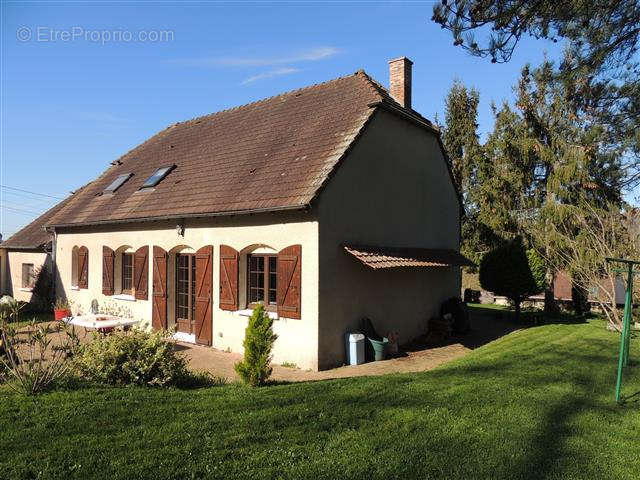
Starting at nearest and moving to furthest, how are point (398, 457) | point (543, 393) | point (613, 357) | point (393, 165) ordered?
point (398, 457) → point (543, 393) → point (613, 357) → point (393, 165)

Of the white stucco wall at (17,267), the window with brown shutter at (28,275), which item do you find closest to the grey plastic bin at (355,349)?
the white stucco wall at (17,267)

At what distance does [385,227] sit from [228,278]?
4210mm

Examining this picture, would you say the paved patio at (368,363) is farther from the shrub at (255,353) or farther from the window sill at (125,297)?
the window sill at (125,297)

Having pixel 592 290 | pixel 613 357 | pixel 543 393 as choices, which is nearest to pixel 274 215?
pixel 543 393

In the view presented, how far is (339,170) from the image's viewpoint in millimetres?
10102

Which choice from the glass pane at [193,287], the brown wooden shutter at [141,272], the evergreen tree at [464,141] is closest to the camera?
the glass pane at [193,287]

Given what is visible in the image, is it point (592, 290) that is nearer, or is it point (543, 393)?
point (543, 393)

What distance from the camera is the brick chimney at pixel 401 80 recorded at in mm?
14328

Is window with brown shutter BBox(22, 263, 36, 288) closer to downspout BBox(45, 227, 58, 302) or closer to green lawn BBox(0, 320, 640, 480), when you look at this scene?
downspout BBox(45, 227, 58, 302)

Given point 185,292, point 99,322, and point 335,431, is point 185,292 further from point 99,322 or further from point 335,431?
point 335,431

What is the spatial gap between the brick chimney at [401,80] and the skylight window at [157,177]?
7855mm

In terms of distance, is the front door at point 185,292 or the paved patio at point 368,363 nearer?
the paved patio at point 368,363

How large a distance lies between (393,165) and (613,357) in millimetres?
6852

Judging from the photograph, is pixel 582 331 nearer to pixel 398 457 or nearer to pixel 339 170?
pixel 339 170
